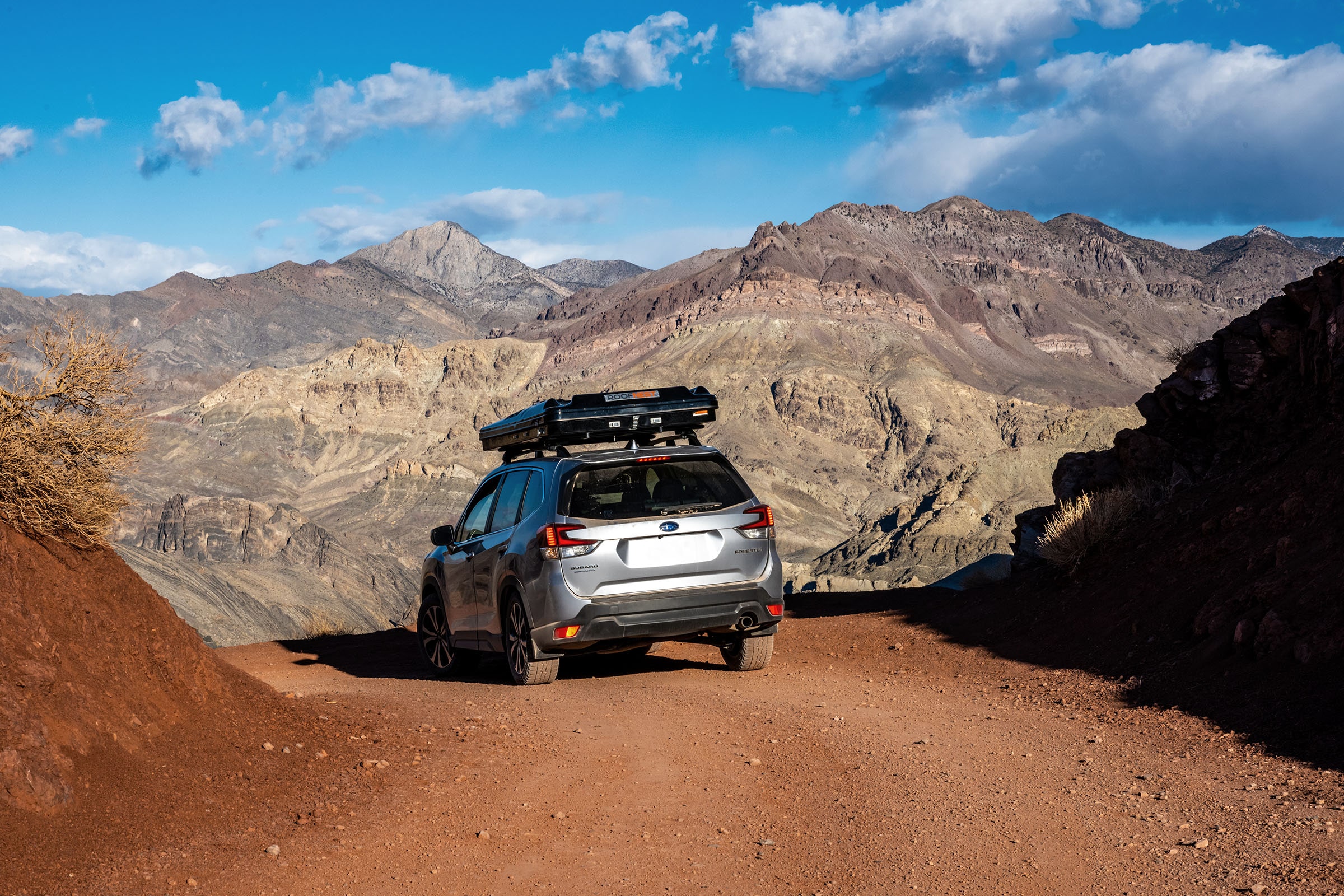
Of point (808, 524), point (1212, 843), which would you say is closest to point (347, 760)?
point (1212, 843)

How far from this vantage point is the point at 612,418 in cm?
912

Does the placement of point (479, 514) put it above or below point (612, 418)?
below

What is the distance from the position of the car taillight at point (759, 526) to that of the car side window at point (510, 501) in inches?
66.8

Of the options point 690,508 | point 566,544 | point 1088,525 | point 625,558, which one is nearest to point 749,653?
point 690,508

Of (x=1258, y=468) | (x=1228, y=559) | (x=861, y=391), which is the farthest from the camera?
(x=861, y=391)

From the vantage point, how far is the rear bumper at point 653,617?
7984mm

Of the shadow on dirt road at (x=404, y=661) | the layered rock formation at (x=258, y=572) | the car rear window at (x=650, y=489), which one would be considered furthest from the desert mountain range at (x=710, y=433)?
the car rear window at (x=650, y=489)

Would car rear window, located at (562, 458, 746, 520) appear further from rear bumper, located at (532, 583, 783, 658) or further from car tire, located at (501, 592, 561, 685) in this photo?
car tire, located at (501, 592, 561, 685)

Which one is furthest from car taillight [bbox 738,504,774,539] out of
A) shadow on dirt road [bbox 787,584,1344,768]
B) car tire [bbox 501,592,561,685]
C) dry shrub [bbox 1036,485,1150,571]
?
dry shrub [bbox 1036,485,1150,571]

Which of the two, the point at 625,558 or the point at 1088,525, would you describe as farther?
the point at 1088,525

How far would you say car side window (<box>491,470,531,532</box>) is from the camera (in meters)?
8.84

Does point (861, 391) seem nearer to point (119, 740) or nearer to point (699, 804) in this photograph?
point (699, 804)

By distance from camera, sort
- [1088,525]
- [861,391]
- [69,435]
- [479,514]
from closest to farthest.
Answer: [69,435]
[479,514]
[1088,525]
[861,391]

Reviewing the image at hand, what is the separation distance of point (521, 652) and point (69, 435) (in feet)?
11.5
